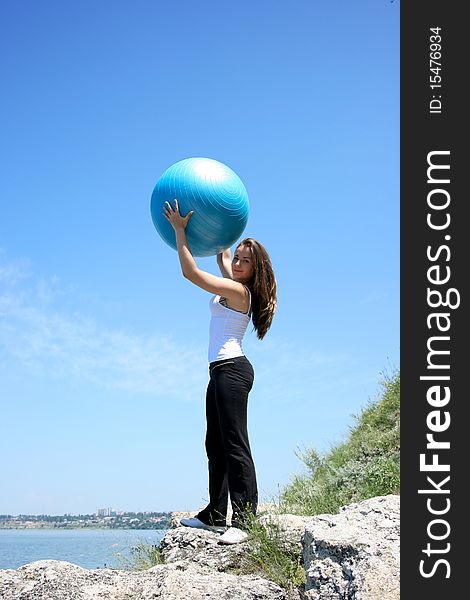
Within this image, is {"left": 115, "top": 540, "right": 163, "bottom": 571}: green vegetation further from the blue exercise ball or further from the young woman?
the blue exercise ball

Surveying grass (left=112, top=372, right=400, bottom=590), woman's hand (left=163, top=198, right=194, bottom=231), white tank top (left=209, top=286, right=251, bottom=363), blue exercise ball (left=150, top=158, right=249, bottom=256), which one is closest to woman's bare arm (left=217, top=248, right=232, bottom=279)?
blue exercise ball (left=150, top=158, right=249, bottom=256)

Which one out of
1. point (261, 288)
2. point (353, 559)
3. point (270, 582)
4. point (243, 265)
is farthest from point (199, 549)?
point (243, 265)

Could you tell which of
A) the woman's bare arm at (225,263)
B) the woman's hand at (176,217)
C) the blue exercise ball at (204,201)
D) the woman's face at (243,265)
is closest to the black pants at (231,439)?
the woman's face at (243,265)

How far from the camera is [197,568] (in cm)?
480

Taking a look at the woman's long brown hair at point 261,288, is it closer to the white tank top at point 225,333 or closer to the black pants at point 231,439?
the white tank top at point 225,333

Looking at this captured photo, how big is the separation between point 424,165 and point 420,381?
3.98 ft

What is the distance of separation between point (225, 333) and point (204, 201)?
0.99 metres

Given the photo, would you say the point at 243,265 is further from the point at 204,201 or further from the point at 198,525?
the point at 198,525

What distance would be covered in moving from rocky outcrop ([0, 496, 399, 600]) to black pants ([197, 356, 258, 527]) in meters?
0.30

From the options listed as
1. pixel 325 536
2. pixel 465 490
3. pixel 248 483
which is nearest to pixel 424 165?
pixel 465 490

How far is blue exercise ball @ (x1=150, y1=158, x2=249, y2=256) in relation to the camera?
217 inches

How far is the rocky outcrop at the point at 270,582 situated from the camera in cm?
388

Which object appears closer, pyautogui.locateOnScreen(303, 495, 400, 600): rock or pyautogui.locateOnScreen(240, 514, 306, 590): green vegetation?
pyautogui.locateOnScreen(303, 495, 400, 600): rock

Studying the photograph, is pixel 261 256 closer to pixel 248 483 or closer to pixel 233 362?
pixel 233 362
